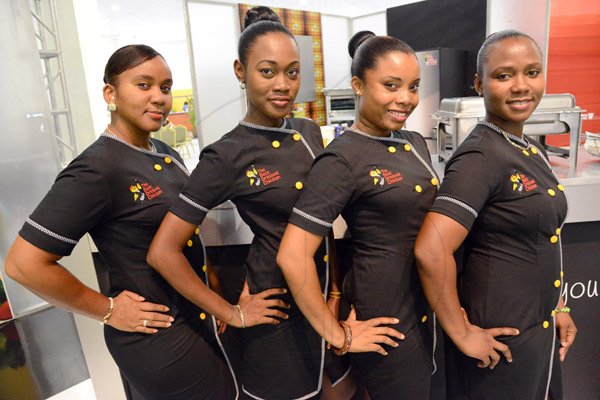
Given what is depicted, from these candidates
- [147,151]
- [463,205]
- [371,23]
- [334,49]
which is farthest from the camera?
[334,49]

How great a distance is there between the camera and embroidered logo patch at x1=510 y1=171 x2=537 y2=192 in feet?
3.27

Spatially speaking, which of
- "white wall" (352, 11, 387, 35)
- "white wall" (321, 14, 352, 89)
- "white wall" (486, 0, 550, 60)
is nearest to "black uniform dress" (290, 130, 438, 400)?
"white wall" (486, 0, 550, 60)

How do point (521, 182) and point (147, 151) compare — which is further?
point (147, 151)

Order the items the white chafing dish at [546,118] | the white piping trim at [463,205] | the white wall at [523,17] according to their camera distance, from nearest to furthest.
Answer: the white piping trim at [463,205], the white chafing dish at [546,118], the white wall at [523,17]

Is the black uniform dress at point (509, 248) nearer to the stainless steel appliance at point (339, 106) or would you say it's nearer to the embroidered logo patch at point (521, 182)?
the embroidered logo patch at point (521, 182)

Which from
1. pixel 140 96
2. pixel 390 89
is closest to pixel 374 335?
pixel 390 89

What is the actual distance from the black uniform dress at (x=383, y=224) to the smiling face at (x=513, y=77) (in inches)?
8.5

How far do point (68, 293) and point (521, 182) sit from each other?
111cm

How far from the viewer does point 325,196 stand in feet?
3.17

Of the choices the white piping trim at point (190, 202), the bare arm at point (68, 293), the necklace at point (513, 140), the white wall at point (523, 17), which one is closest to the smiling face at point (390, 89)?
the necklace at point (513, 140)

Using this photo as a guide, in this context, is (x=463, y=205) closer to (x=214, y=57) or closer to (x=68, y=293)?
(x=68, y=293)

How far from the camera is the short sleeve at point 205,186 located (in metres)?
1.04

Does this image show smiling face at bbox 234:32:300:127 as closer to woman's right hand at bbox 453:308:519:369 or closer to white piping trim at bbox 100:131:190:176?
white piping trim at bbox 100:131:190:176

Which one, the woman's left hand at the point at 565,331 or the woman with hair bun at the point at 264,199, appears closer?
the woman with hair bun at the point at 264,199
